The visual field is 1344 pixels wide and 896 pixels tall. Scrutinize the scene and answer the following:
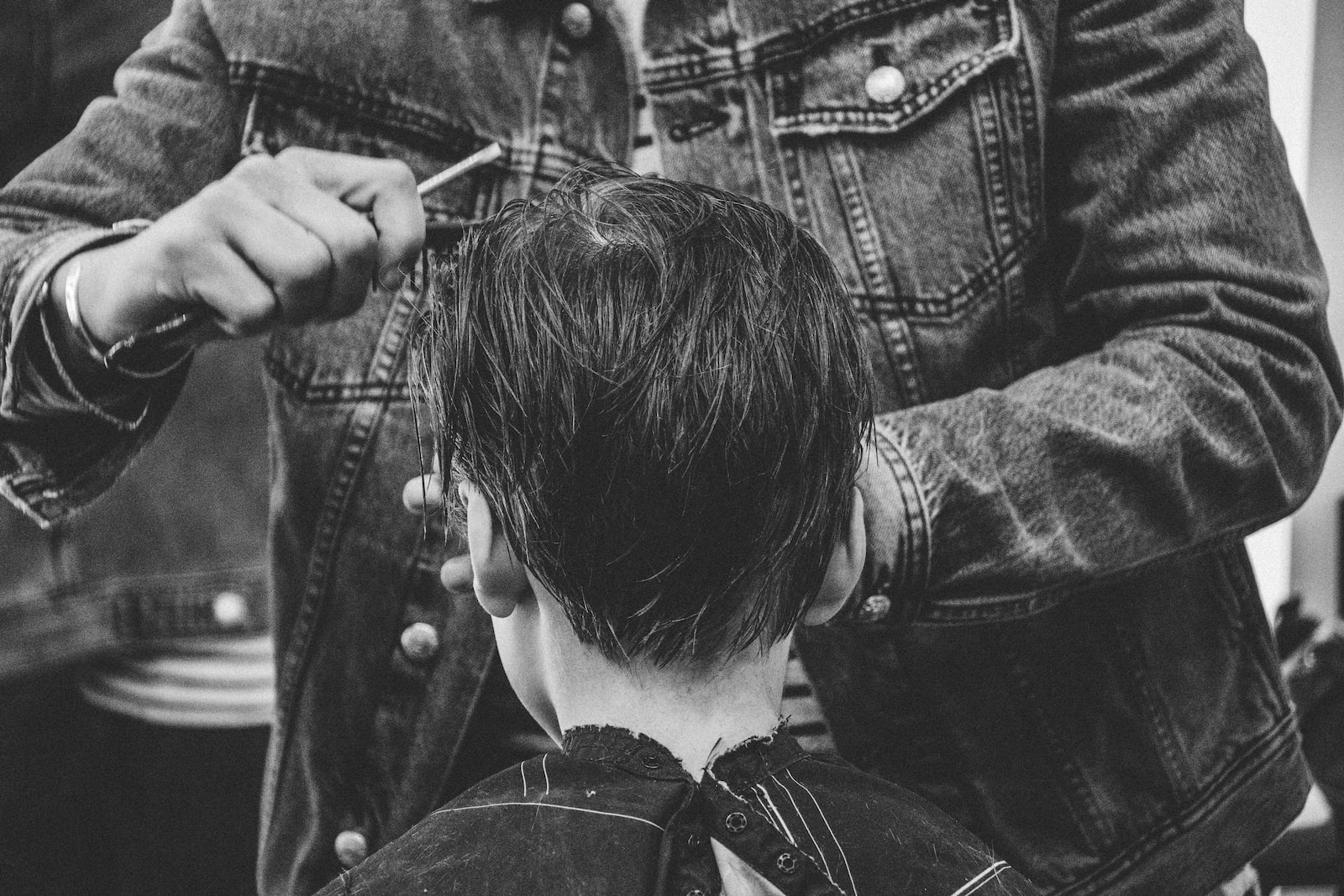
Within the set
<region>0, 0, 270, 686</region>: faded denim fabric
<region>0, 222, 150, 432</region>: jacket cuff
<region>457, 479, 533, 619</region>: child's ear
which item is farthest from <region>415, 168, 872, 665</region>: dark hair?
<region>0, 0, 270, 686</region>: faded denim fabric

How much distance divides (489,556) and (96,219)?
632 mm

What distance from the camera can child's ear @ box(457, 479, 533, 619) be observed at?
0.90 m

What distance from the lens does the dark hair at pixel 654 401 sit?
827 millimetres

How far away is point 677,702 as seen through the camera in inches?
35.3

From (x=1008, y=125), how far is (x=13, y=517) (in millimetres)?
1702

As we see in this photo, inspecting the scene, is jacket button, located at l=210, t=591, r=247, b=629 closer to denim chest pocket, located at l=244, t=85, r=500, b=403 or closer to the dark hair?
denim chest pocket, located at l=244, t=85, r=500, b=403

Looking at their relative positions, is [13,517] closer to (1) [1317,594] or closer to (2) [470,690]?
(2) [470,690]

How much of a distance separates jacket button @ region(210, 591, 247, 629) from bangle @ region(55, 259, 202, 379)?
3.44 ft

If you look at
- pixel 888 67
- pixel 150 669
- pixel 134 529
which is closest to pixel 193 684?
pixel 150 669

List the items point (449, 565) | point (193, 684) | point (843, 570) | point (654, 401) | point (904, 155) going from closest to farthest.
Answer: point (654, 401), point (843, 570), point (449, 565), point (904, 155), point (193, 684)

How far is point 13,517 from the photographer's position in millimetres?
1963

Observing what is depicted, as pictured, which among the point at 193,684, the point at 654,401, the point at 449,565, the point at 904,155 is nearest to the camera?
the point at 654,401

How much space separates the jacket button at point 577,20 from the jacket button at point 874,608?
0.65 metres

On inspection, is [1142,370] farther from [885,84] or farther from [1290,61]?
[1290,61]
